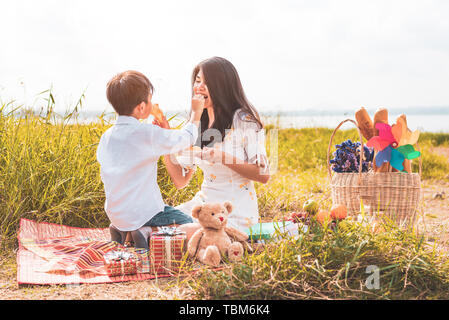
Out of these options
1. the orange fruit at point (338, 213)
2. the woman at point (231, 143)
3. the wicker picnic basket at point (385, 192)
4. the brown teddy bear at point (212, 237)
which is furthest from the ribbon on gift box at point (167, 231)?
the wicker picnic basket at point (385, 192)

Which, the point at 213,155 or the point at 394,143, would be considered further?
the point at 394,143

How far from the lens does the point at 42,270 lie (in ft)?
9.62

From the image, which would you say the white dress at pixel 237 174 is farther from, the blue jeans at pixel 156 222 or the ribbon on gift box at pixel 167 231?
the ribbon on gift box at pixel 167 231

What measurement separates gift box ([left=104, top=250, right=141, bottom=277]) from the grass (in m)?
0.34

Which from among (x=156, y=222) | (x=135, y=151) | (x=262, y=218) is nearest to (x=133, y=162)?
(x=135, y=151)

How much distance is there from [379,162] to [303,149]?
3.90 meters

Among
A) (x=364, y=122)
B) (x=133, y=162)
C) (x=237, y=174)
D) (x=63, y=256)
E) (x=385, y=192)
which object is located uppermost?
(x=364, y=122)

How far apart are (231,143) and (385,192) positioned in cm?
129

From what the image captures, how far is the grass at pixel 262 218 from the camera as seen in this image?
2.42 metres

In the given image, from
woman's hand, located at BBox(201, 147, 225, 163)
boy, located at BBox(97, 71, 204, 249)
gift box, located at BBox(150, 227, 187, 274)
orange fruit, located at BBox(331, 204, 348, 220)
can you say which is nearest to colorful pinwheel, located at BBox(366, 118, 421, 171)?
orange fruit, located at BBox(331, 204, 348, 220)

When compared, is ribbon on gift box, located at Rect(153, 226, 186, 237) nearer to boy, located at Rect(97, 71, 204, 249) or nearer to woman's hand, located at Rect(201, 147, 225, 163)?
boy, located at Rect(97, 71, 204, 249)

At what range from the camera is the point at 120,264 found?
2824mm

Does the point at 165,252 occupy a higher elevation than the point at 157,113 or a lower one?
lower

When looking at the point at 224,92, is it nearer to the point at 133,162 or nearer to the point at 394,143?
the point at 133,162
